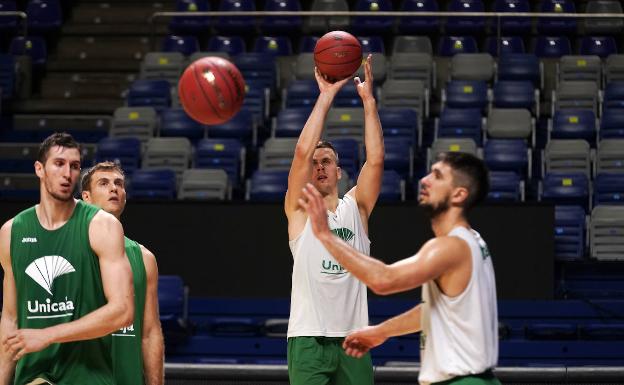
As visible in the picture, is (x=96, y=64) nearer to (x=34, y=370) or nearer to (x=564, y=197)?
(x=564, y=197)

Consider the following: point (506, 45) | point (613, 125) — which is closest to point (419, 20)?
point (506, 45)

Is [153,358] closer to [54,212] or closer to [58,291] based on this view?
[58,291]

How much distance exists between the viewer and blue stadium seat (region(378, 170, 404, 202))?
1191cm

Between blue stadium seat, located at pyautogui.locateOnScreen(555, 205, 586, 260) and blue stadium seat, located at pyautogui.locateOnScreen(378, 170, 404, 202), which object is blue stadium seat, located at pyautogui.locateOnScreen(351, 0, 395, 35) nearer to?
blue stadium seat, located at pyautogui.locateOnScreen(378, 170, 404, 202)

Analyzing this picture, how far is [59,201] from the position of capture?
15.0 ft

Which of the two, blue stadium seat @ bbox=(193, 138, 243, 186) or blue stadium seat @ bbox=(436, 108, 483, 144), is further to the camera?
blue stadium seat @ bbox=(436, 108, 483, 144)

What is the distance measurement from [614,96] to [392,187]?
3.60 m

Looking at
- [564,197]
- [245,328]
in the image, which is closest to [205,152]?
[245,328]

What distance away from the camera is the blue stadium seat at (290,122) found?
44.1 feet

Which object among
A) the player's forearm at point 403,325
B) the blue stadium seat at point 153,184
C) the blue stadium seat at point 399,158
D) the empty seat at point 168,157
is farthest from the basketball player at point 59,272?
the empty seat at point 168,157

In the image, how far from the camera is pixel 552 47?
15.7 m

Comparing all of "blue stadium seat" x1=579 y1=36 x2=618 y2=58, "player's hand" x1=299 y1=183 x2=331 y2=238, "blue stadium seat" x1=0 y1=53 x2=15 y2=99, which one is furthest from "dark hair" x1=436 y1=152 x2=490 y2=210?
"blue stadium seat" x1=0 y1=53 x2=15 y2=99

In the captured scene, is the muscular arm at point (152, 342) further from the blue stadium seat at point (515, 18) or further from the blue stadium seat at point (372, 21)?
the blue stadium seat at point (515, 18)

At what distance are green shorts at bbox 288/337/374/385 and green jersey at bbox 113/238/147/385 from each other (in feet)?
2.66
